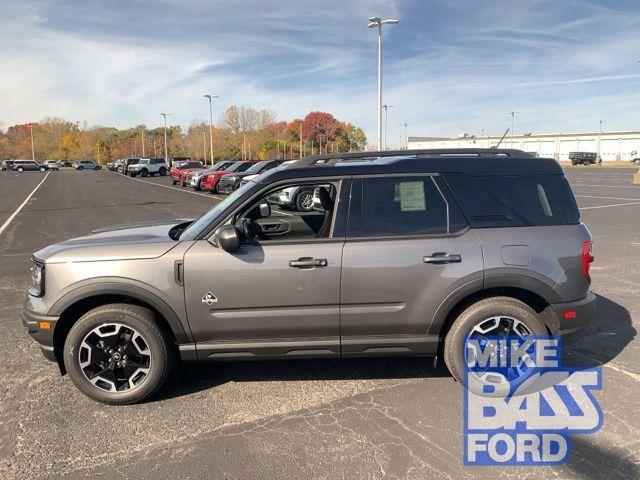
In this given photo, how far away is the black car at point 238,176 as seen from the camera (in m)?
21.0

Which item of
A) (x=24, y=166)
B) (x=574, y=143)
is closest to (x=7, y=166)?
(x=24, y=166)

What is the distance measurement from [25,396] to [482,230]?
3727mm

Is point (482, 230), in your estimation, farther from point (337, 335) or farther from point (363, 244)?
point (337, 335)

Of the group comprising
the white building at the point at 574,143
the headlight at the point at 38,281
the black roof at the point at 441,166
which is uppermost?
the white building at the point at 574,143

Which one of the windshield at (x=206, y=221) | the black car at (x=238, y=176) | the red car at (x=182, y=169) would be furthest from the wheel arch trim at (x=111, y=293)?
the red car at (x=182, y=169)

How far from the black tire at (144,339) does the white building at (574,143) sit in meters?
86.3

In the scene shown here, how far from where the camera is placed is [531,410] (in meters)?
3.40

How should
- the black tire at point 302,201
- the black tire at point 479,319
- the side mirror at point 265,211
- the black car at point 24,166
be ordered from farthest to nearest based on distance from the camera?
the black car at point 24,166 < the black tire at point 302,201 < the side mirror at point 265,211 < the black tire at point 479,319

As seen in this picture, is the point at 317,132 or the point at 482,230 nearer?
the point at 482,230

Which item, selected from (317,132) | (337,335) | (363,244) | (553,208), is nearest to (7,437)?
(337,335)

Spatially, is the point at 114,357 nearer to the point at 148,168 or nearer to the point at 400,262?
the point at 400,262

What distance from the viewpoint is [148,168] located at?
48.5m

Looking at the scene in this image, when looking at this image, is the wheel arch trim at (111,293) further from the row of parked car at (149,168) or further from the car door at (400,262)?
the row of parked car at (149,168)

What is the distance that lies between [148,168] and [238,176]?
3050cm
